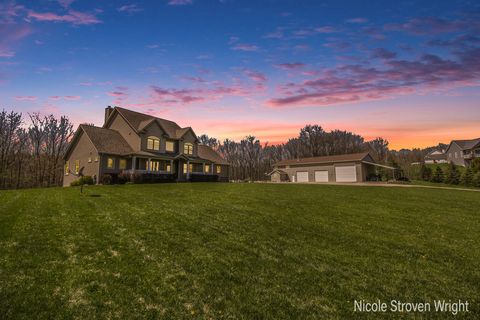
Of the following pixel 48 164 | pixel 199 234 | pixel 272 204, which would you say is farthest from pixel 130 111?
pixel 199 234

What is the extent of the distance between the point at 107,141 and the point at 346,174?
125ft

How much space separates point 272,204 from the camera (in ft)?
45.7

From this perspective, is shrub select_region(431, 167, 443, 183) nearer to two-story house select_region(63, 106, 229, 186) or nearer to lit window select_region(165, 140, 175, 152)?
two-story house select_region(63, 106, 229, 186)

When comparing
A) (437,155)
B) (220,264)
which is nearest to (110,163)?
(220,264)

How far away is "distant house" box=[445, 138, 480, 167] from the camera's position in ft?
205

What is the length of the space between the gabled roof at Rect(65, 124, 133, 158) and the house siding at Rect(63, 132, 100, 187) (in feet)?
1.98

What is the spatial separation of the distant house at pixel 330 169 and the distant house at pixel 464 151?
38375mm

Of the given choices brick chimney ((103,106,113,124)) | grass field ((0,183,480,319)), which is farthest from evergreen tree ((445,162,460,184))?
brick chimney ((103,106,113,124))

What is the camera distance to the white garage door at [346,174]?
42.3 metres

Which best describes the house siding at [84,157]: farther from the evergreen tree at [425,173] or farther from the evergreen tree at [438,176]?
the evergreen tree at [425,173]

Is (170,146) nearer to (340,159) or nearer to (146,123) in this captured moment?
(146,123)

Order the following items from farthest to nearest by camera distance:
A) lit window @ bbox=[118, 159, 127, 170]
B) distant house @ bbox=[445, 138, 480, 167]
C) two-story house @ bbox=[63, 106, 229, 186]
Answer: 1. distant house @ bbox=[445, 138, 480, 167]
2. lit window @ bbox=[118, 159, 127, 170]
3. two-story house @ bbox=[63, 106, 229, 186]

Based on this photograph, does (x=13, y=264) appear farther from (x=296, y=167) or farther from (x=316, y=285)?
(x=296, y=167)

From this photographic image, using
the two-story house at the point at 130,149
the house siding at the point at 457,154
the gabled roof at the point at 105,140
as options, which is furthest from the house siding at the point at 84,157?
the house siding at the point at 457,154
